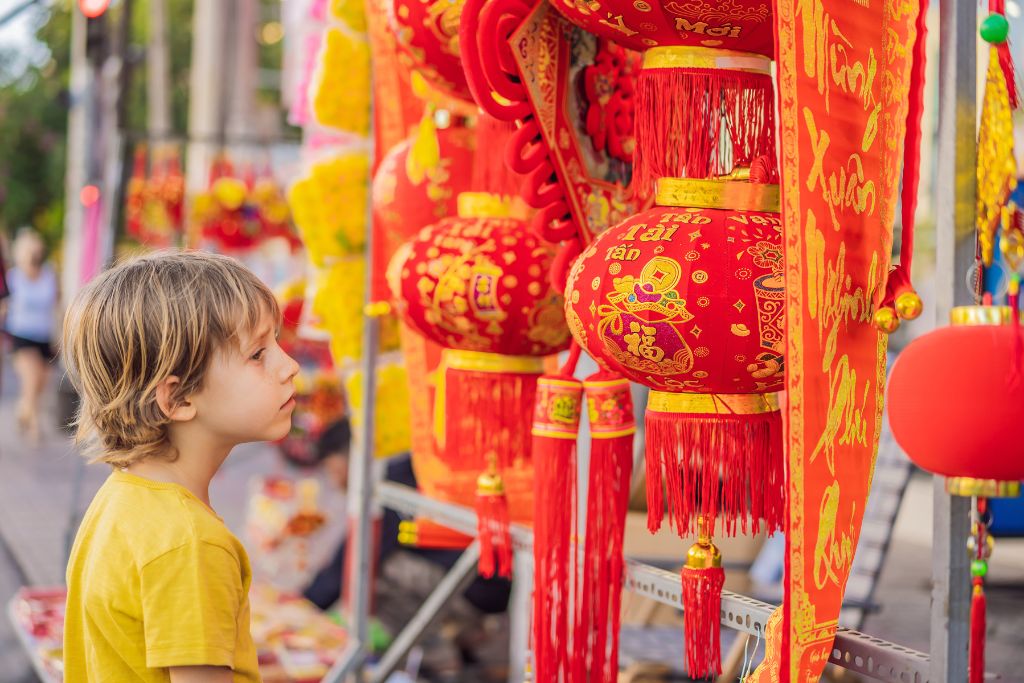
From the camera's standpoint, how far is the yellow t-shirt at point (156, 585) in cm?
120

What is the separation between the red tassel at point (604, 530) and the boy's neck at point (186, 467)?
1.77 ft

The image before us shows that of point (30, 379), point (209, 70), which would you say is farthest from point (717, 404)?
point (209, 70)

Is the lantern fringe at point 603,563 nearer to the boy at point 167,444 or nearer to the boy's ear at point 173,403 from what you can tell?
the boy at point 167,444

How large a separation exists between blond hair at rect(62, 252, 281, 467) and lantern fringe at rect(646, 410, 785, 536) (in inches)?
20.2

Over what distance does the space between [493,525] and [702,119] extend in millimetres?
839

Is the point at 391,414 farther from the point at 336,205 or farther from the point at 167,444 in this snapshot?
the point at 167,444

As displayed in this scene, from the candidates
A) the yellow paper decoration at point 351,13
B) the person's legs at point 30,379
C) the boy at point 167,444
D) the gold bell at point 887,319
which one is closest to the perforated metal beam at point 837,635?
the gold bell at point 887,319

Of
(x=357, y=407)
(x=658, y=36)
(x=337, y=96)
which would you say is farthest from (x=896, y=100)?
(x=357, y=407)

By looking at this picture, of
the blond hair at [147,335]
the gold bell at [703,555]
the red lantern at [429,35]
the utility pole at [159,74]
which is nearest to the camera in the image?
the blond hair at [147,335]

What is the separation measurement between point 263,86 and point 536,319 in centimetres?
2177

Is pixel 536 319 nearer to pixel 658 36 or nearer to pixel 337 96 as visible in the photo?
pixel 658 36

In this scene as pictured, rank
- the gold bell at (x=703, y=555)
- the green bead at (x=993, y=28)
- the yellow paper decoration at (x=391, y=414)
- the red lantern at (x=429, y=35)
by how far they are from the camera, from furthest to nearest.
A: the yellow paper decoration at (x=391, y=414) < the red lantern at (x=429, y=35) < the gold bell at (x=703, y=555) < the green bead at (x=993, y=28)

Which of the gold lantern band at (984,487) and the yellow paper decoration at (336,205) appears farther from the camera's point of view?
the yellow paper decoration at (336,205)

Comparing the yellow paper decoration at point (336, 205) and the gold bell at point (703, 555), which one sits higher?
the yellow paper decoration at point (336, 205)
